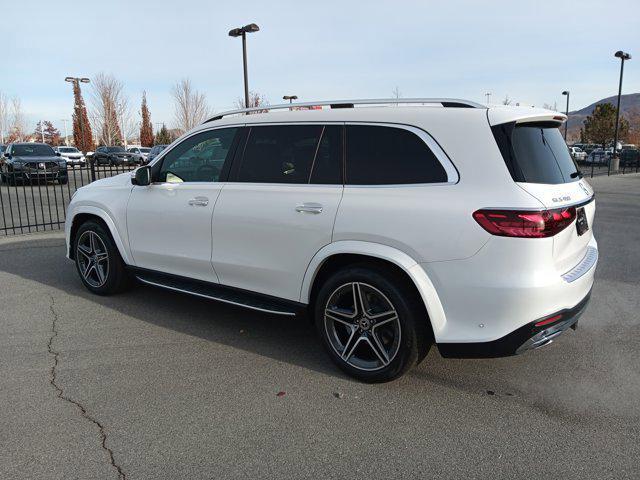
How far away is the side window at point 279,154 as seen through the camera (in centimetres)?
387

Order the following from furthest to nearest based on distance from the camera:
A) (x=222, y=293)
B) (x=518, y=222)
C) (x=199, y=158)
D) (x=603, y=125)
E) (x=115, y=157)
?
1. (x=603, y=125)
2. (x=115, y=157)
3. (x=199, y=158)
4. (x=222, y=293)
5. (x=518, y=222)

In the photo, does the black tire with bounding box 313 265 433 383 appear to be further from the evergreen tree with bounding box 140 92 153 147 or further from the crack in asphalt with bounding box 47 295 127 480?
the evergreen tree with bounding box 140 92 153 147

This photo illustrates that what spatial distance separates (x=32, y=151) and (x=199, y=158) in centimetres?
2030

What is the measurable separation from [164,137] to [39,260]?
6683 cm

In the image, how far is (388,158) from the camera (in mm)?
3482

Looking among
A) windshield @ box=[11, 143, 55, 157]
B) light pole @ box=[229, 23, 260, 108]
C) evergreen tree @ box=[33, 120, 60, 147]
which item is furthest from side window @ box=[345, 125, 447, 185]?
evergreen tree @ box=[33, 120, 60, 147]

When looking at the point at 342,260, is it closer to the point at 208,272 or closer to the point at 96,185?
the point at 208,272

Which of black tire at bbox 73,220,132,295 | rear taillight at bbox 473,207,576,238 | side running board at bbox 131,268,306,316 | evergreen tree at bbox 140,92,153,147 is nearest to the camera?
rear taillight at bbox 473,207,576,238

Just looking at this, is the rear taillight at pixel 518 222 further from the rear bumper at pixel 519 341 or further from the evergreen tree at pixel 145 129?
the evergreen tree at pixel 145 129

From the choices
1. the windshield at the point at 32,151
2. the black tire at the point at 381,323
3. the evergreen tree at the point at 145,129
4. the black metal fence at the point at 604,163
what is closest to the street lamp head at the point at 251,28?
the windshield at the point at 32,151

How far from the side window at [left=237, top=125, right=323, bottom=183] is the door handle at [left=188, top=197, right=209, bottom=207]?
359 mm

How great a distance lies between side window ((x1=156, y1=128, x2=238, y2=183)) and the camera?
443 centimetres

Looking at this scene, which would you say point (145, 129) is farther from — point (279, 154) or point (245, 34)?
point (279, 154)

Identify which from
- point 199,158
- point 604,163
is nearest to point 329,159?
point 199,158
